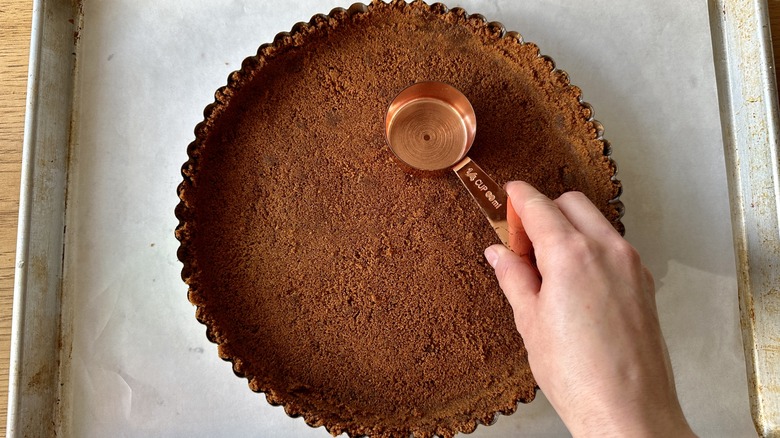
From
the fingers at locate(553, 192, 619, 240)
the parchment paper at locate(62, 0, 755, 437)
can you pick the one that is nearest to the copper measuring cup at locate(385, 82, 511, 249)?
the fingers at locate(553, 192, 619, 240)

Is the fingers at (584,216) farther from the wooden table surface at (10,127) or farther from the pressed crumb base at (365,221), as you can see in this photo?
the wooden table surface at (10,127)

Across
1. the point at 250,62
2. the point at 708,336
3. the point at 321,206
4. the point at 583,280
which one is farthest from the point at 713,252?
the point at 250,62

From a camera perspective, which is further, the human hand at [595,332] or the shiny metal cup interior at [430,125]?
the shiny metal cup interior at [430,125]

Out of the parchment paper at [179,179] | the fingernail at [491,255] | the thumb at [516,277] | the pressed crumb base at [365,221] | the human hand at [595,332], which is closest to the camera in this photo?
the human hand at [595,332]

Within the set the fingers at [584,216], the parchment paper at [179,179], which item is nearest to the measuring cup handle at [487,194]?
the fingers at [584,216]

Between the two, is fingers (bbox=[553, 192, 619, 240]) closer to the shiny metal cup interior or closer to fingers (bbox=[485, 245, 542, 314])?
fingers (bbox=[485, 245, 542, 314])

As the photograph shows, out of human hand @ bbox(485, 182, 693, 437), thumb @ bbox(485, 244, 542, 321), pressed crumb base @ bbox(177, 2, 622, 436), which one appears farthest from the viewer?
pressed crumb base @ bbox(177, 2, 622, 436)
